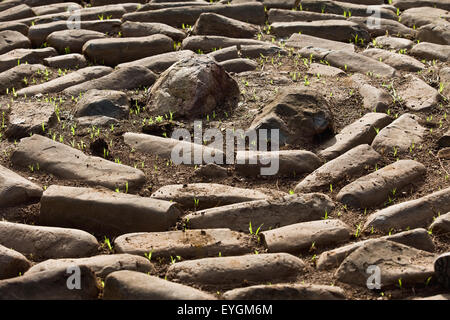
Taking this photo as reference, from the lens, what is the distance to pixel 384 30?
631 cm

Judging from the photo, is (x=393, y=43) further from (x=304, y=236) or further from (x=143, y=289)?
(x=143, y=289)

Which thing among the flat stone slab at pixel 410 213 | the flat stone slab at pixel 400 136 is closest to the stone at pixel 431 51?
the flat stone slab at pixel 400 136

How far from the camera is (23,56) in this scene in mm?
5887

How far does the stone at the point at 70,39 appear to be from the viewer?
6.11m

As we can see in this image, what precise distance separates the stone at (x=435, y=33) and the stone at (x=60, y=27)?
2.43 metres

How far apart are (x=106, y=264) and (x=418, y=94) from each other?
259cm

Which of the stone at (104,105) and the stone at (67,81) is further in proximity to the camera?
the stone at (67,81)

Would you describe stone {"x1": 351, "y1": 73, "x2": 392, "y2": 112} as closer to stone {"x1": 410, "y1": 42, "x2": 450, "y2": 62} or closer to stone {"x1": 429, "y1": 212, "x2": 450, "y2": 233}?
stone {"x1": 410, "y1": 42, "x2": 450, "y2": 62}

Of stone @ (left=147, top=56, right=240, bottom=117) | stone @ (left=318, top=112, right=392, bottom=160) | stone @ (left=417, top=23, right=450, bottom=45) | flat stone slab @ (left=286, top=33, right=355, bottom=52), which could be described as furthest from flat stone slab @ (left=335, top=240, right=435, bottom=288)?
stone @ (left=417, top=23, right=450, bottom=45)

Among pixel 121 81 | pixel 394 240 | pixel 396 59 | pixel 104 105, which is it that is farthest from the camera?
pixel 396 59

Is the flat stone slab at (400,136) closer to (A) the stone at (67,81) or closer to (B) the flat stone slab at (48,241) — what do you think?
(B) the flat stone slab at (48,241)

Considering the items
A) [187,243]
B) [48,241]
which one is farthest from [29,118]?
[187,243]
